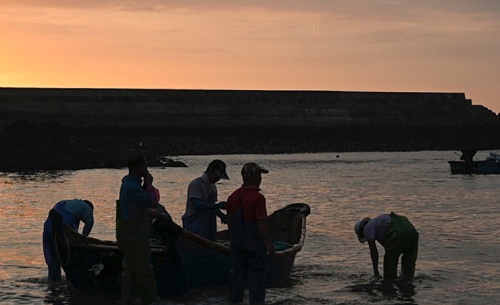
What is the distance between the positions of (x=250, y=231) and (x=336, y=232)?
11.5 meters

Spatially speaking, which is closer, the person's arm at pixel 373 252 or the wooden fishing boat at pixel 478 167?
the person's arm at pixel 373 252

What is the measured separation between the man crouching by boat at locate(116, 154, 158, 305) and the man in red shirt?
3.41 ft

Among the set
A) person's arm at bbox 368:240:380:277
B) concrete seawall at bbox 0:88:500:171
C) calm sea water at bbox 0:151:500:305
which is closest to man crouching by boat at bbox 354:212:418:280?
person's arm at bbox 368:240:380:277

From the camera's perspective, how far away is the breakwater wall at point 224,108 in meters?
104

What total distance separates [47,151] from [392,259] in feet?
162

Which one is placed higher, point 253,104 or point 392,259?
point 253,104

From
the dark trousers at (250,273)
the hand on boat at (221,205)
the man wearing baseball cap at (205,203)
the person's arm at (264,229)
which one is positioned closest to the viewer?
the person's arm at (264,229)

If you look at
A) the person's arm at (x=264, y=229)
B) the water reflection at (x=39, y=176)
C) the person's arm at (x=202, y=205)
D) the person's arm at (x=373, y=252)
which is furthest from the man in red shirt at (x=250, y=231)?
the water reflection at (x=39, y=176)

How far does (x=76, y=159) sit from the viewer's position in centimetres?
6134

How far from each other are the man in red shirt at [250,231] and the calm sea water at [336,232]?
3.60 ft

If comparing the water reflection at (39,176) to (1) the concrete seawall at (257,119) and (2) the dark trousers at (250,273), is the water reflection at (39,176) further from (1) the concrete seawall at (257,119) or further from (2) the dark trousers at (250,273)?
(1) the concrete seawall at (257,119)

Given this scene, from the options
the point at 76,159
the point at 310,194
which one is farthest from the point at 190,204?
the point at 76,159

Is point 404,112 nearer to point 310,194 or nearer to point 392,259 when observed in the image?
point 310,194

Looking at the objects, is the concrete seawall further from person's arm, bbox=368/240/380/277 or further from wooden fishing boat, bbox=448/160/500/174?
person's arm, bbox=368/240/380/277
